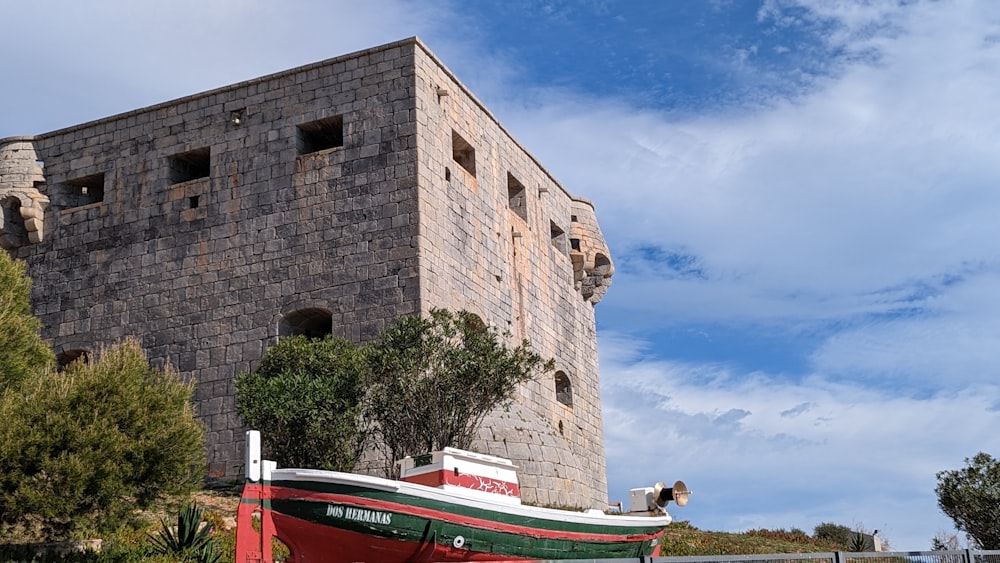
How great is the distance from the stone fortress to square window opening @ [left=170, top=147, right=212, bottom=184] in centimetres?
5

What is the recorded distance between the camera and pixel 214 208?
22156 mm

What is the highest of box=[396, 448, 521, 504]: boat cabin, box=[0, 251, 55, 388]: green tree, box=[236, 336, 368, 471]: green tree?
box=[0, 251, 55, 388]: green tree

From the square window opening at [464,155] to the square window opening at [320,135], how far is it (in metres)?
2.30

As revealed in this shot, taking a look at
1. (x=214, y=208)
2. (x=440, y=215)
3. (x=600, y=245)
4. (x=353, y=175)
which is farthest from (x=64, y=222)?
(x=600, y=245)

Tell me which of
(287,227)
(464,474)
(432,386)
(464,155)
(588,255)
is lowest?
(464,474)

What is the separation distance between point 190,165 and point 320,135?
3.10 meters

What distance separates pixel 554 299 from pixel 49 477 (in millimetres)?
14410

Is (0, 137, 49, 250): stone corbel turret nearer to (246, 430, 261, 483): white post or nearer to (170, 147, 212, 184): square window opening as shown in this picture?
(170, 147, 212, 184): square window opening

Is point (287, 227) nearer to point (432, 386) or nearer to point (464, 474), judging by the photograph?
point (432, 386)

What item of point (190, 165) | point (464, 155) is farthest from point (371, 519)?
point (190, 165)

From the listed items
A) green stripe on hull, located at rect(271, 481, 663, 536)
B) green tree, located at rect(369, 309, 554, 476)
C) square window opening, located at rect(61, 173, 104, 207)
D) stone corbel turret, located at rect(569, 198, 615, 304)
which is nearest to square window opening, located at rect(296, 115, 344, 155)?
square window opening, located at rect(61, 173, 104, 207)

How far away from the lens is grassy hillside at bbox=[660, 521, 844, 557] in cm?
1762

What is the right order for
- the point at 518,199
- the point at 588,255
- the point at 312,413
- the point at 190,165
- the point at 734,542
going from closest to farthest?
the point at 312,413, the point at 734,542, the point at 190,165, the point at 518,199, the point at 588,255

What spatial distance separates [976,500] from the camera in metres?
23.0
